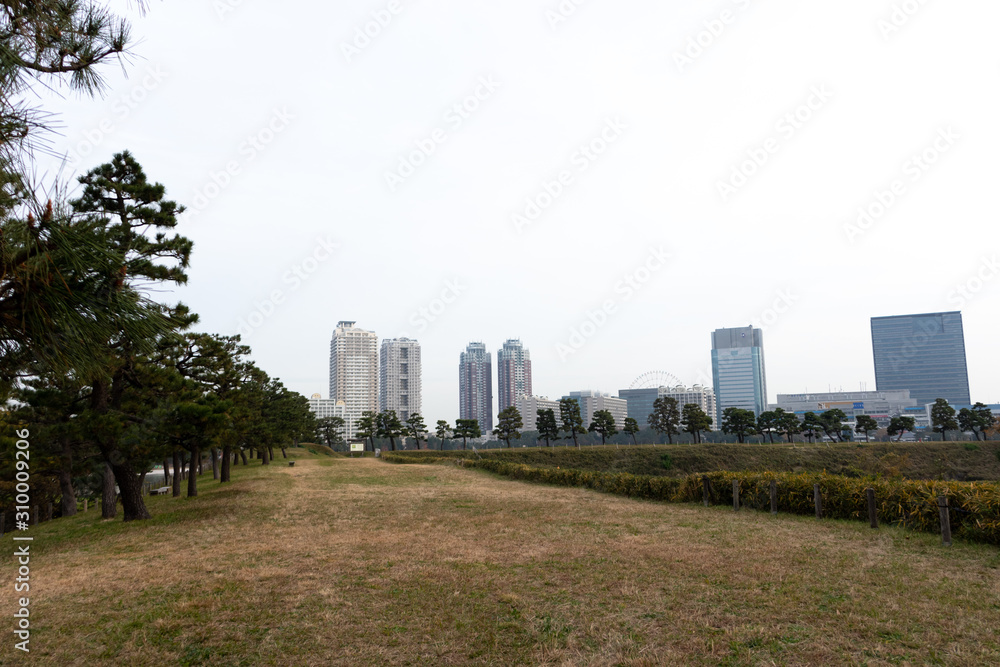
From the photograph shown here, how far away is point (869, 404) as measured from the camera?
152 metres

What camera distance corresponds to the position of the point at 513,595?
264 inches

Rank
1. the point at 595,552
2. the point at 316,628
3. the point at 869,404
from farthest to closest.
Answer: the point at 869,404 → the point at 595,552 → the point at 316,628

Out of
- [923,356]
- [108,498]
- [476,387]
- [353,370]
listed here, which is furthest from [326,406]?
[923,356]

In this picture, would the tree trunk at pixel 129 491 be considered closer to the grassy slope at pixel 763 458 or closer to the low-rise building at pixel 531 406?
the grassy slope at pixel 763 458

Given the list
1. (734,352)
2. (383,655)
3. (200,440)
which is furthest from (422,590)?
(734,352)

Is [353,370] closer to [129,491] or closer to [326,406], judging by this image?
[326,406]

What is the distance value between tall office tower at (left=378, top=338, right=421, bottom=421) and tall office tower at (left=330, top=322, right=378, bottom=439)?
6.67 meters

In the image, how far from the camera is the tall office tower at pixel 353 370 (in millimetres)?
144875

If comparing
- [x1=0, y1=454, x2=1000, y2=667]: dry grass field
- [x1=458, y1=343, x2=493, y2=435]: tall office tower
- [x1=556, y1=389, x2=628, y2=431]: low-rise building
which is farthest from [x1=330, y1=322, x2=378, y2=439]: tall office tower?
[x1=0, y1=454, x2=1000, y2=667]: dry grass field

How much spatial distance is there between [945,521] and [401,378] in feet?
480

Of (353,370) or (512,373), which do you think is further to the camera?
(512,373)

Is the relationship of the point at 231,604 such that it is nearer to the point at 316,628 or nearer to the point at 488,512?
the point at 316,628

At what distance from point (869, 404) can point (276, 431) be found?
171 meters

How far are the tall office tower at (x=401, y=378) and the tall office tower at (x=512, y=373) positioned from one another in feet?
105
